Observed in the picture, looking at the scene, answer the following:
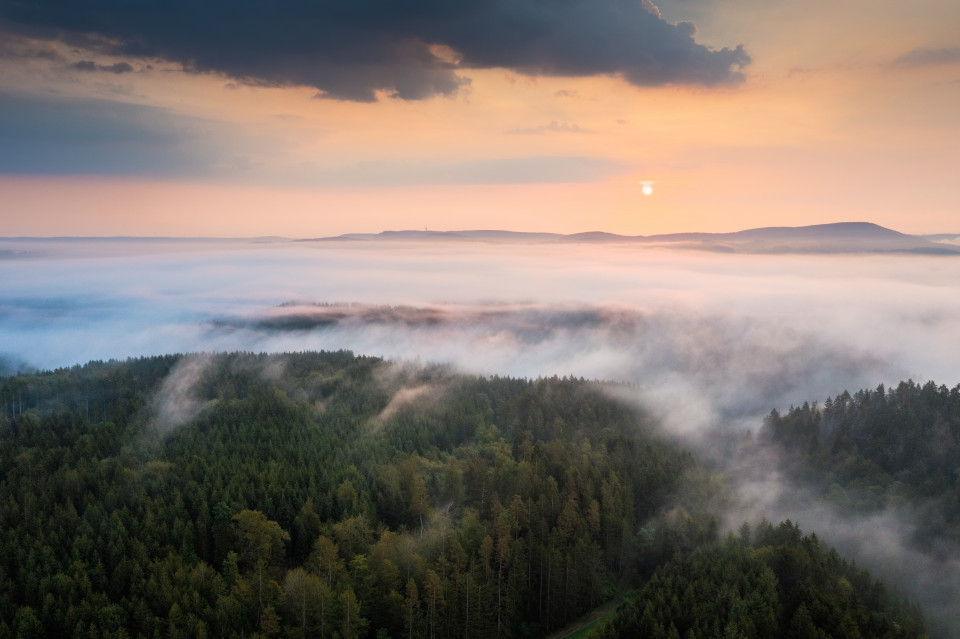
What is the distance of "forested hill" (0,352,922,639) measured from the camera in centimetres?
6344

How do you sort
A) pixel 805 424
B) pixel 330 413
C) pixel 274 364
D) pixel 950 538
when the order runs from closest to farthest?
pixel 950 538, pixel 330 413, pixel 805 424, pixel 274 364

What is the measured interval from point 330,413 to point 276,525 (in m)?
51.2

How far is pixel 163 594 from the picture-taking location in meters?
62.4

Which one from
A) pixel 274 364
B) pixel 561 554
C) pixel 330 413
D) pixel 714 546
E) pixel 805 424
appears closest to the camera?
pixel 714 546

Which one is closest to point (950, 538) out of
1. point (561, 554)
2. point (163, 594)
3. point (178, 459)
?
point (561, 554)

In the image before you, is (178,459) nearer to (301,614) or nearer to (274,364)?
(301,614)

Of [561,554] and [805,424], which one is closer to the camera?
[561,554]

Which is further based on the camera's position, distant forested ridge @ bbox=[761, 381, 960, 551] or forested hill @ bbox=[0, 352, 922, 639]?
distant forested ridge @ bbox=[761, 381, 960, 551]

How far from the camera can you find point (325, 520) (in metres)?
83.7

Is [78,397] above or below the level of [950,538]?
above

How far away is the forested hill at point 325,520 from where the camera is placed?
63438 mm

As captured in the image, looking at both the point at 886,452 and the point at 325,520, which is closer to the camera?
the point at 325,520

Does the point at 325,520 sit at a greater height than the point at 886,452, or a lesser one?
greater

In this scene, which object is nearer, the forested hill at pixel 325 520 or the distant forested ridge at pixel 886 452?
the forested hill at pixel 325 520
